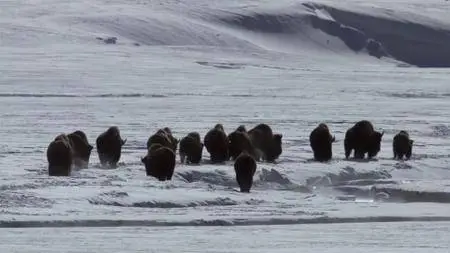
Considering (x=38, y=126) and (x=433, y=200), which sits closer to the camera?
(x=433, y=200)

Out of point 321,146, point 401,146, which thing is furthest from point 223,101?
point 321,146

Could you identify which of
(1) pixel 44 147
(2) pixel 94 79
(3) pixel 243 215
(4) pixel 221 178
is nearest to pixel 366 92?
(2) pixel 94 79

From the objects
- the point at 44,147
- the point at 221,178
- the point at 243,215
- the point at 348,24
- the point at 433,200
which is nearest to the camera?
the point at 243,215

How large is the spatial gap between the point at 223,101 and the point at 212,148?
1530cm

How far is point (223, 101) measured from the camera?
36.1 m

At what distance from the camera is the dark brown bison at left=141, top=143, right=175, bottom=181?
715 inches

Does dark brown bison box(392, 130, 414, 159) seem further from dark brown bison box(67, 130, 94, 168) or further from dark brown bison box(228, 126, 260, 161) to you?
dark brown bison box(67, 130, 94, 168)

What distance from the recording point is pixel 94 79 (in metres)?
43.2

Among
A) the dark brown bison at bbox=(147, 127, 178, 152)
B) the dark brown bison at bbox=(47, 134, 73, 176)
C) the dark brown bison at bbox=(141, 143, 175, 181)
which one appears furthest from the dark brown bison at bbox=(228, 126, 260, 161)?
the dark brown bison at bbox=(47, 134, 73, 176)

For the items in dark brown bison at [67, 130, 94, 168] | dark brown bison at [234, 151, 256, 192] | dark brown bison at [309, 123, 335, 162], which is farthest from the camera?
dark brown bison at [309, 123, 335, 162]

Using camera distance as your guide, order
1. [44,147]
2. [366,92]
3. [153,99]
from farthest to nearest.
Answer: [366,92], [153,99], [44,147]

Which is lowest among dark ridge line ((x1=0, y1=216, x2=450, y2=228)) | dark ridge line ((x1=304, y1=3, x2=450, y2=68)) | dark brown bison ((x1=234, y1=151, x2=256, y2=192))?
dark ridge line ((x1=0, y1=216, x2=450, y2=228))

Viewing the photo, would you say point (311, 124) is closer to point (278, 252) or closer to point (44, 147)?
point (44, 147)

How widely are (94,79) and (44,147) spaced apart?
68.8 ft
